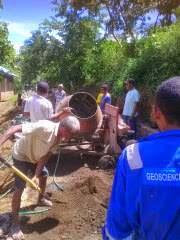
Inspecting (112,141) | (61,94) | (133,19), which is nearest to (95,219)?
(112,141)

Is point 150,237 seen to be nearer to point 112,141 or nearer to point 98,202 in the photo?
point 98,202

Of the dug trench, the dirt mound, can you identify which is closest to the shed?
the dug trench

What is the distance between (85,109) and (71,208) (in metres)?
4.28

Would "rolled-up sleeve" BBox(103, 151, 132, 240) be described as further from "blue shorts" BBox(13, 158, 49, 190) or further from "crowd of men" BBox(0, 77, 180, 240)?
"blue shorts" BBox(13, 158, 49, 190)

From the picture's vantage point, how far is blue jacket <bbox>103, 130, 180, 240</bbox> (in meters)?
1.53

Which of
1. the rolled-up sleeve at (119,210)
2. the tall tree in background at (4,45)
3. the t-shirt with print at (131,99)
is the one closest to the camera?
the rolled-up sleeve at (119,210)

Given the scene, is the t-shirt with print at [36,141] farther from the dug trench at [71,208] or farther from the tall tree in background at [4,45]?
the tall tree in background at [4,45]

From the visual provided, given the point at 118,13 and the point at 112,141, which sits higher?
the point at 118,13

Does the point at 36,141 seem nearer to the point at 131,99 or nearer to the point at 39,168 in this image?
the point at 39,168

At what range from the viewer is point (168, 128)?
170 centimetres

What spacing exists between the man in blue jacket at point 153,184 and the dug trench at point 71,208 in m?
3.05

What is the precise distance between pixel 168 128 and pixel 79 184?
4.82 metres

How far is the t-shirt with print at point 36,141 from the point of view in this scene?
456cm

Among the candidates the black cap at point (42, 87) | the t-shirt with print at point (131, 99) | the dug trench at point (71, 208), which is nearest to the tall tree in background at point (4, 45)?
the t-shirt with print at point (131, 99)
